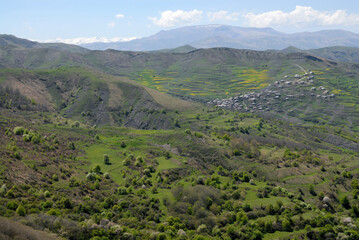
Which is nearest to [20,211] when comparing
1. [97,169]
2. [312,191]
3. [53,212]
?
[53,212]

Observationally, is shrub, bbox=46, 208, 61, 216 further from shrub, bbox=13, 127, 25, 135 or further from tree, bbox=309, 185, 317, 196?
tree, bbox=309, 185, 317, 196

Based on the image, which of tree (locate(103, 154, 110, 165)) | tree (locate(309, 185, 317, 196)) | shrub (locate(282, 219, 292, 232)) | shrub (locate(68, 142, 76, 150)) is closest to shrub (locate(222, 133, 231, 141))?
tree (locate(309, 185, 317, 196))

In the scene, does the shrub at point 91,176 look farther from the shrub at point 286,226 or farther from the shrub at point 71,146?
the shrub at point 286,226

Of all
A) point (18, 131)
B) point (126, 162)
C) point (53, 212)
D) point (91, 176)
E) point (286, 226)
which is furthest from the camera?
point (18, 131)

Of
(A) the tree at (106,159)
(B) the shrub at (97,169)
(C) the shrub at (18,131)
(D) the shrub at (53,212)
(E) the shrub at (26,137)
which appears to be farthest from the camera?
(C) the shrub at (18,131)

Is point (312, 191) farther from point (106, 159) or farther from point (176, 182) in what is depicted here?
point (106, 159)

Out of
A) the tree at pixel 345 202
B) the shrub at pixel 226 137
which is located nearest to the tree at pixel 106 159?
the shrub at pixel 226 137

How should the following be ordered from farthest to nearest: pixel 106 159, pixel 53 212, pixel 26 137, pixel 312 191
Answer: pixel 106 159 < pixel 26 137 < pixel 312 191 < pixel 53 212

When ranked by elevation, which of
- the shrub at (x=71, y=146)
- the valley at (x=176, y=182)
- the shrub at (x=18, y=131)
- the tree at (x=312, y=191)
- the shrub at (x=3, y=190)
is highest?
the shrub at (x=18, y=131)

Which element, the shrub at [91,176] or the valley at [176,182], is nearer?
the valley at [176,182]

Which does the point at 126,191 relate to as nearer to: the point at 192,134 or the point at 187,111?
the point at 192,134

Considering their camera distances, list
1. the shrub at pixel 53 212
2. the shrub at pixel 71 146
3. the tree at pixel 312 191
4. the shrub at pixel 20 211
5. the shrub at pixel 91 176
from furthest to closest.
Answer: the shrub at pixel 71 146 → the tree at pixel 312 191 → the shrub at pixel 91 176 → the shrub at pixel 53 212 → the shrub at pixel 20 211
